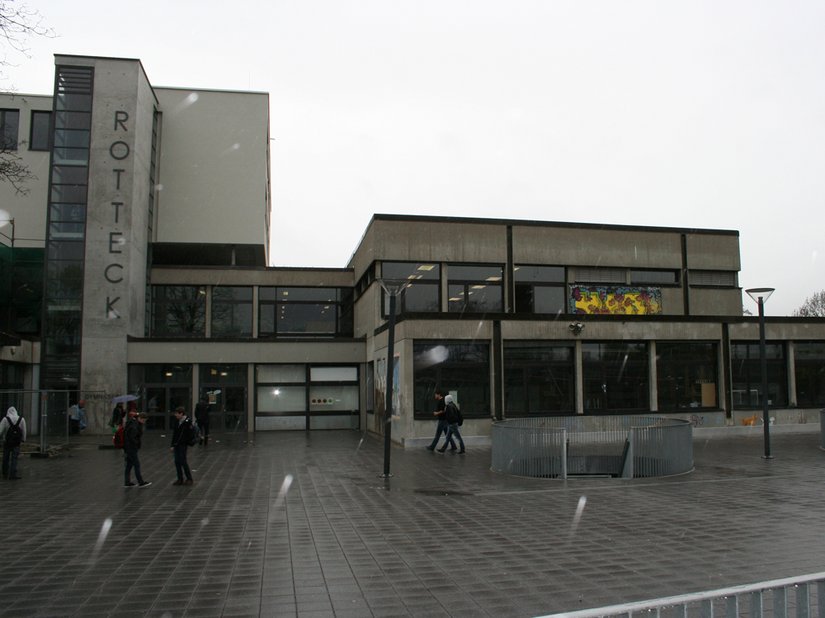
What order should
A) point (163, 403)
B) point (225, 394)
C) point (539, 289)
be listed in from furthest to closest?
1. point (225, 394)
2. point (163, 403)
3. point (539, 289)

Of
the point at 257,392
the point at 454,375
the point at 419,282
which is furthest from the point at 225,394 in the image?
the point at 454,375

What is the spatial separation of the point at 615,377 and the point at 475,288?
6488 mm

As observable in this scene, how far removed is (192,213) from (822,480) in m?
29.5

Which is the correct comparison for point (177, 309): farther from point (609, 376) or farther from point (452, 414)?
point (609, 376)

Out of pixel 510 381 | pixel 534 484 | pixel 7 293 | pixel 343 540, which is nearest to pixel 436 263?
pixel 510 381

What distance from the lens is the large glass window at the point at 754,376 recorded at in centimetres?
2630

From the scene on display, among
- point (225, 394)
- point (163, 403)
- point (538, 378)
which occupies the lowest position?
point (163, 403)

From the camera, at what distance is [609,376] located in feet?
81.8

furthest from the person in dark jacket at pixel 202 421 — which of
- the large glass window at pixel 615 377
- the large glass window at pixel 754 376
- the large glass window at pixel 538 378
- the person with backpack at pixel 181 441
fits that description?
the large glass window at pixel 754 376

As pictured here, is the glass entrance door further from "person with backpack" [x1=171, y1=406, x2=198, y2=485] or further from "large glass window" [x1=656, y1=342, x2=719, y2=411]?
"large glass window" [x1=656, y1=342, x2=719, y2=411]

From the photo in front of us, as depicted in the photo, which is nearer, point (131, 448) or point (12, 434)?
point (131, 448)

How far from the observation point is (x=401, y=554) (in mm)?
8773

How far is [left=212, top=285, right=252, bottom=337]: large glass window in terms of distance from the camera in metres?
33.4

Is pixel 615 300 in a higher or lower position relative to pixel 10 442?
higher
